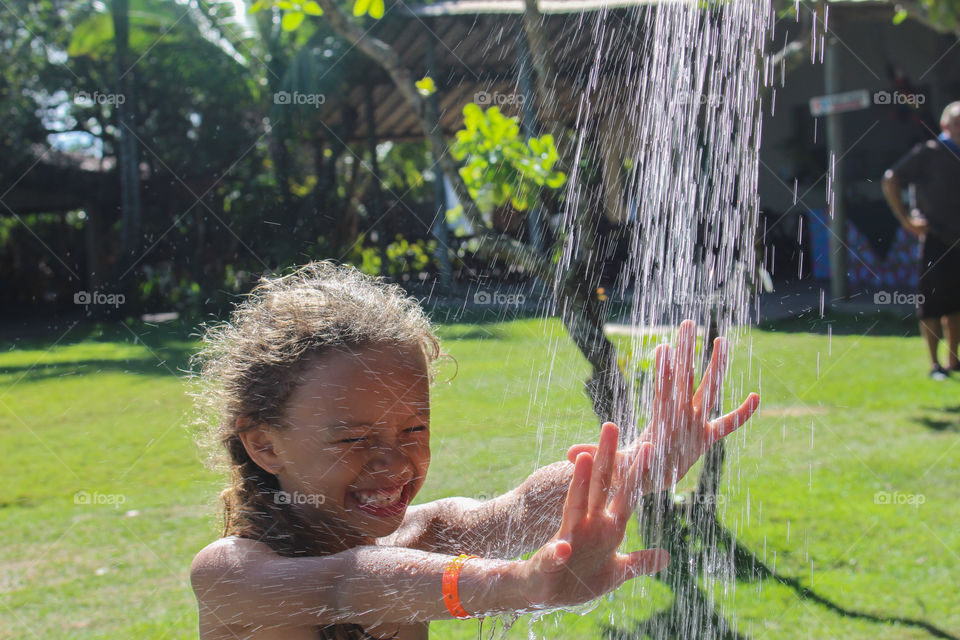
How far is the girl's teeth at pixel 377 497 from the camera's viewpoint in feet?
5.98

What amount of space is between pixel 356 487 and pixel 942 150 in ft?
20.8

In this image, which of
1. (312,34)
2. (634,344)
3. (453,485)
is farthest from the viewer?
(312,34)

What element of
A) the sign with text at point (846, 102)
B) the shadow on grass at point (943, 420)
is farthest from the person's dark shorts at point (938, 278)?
the sign with text at point (846, 102)

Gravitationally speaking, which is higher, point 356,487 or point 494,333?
point 494,333

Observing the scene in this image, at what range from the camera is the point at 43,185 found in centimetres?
1797

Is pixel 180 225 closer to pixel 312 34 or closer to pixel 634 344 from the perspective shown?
pixel 312 34

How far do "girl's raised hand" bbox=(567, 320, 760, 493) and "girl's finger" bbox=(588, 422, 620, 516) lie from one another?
315 millimetres

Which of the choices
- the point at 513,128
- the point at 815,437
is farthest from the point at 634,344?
the point at 815,437

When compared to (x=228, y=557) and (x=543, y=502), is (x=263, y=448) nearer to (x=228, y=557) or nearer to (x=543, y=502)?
(x=228, y=557)

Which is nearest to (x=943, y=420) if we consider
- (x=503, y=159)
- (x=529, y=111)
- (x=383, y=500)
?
(x=529, y=111)

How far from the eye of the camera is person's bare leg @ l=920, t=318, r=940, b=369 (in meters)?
6.82

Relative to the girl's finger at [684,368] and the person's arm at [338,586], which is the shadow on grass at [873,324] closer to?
the girl's finger at [684,368]

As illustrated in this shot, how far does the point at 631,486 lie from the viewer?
158cm

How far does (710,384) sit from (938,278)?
552cm
